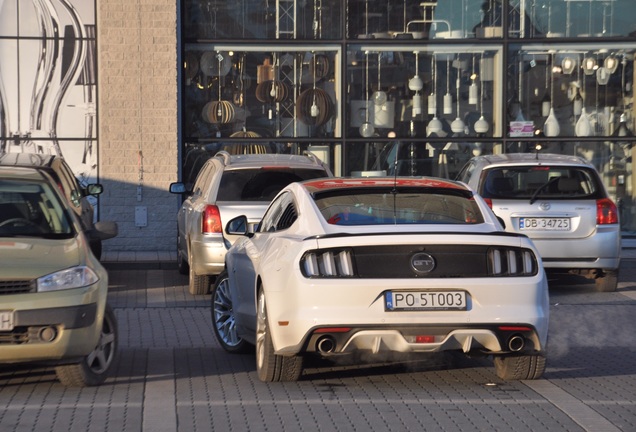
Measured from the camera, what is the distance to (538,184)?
15.2 meters

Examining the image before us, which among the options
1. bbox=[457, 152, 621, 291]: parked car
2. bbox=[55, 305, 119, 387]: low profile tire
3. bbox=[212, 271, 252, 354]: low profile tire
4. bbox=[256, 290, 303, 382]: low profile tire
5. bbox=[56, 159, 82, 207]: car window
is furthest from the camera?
bbox=[457, 152, 621, 291]: parked car

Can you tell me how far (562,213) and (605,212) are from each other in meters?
0.49

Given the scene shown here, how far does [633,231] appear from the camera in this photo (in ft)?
68.0

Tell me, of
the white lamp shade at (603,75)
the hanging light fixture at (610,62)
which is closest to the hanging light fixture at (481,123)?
the white lamp shade at (603,75)

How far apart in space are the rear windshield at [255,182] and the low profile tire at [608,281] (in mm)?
3616

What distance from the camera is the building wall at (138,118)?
19328 millimetres

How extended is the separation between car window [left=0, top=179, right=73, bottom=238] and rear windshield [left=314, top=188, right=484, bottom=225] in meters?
1.87

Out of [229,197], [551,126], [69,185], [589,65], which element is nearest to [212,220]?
[229,197]

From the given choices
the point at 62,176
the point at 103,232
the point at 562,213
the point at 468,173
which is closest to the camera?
the point at 103,232

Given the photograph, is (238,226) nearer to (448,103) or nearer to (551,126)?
(448,103)

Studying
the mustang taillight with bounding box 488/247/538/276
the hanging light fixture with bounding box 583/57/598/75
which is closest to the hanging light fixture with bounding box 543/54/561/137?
the hanging light fixture with bounding box 583/57/598/75

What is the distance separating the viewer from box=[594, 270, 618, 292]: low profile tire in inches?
601

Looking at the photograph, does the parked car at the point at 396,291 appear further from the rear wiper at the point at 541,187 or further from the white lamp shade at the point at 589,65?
the white lamp shade at the point at 589,65

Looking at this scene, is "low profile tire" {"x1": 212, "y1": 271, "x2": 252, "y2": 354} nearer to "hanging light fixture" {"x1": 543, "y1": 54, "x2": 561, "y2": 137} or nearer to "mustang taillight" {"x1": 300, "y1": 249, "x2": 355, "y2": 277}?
"mustang taillight" {"x1": 300, "y1": 249, "x2": 355, "y2": 277}
